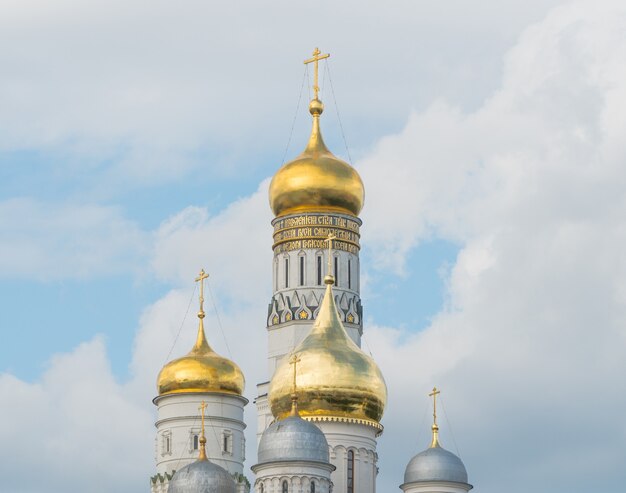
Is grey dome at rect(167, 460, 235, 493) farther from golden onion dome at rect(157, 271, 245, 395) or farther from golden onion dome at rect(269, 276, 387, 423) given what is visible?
golden onion dome at rect(157, 271, 245, 395)

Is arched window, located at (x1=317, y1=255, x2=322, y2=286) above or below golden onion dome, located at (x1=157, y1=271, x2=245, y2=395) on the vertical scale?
above

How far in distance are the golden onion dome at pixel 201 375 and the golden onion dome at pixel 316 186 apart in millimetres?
5266

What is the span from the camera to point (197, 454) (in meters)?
58.2

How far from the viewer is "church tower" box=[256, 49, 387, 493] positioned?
55312mm

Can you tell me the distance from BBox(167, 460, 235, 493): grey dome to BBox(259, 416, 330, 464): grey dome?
157cm

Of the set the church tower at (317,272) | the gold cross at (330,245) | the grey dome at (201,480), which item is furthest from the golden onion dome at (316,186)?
the grey dome at (201,480)

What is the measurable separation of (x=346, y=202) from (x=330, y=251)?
321cm

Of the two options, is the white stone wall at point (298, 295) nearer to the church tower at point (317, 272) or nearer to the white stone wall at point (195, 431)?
the church tower at point (317, 272)

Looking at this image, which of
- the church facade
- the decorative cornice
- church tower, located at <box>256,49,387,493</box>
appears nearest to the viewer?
the church facade

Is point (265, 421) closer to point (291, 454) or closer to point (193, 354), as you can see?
point (193, 354)

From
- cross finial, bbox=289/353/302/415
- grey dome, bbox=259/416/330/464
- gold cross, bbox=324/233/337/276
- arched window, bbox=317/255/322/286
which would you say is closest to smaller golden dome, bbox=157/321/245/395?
arched window, bbox=317/255/322/286

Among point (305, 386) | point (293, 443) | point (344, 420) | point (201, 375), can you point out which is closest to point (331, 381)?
point (305, 386)

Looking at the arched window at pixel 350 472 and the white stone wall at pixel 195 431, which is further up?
the white stone wall at pixel 195 431

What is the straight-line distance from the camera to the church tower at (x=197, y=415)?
58.5m
